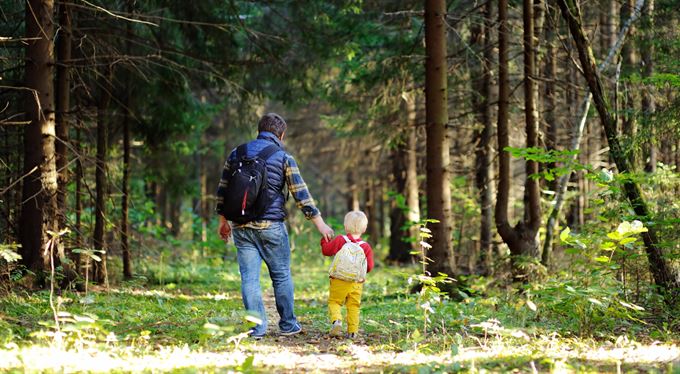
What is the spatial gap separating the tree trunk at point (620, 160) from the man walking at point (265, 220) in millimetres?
3553

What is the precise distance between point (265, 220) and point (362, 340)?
4.99 ft

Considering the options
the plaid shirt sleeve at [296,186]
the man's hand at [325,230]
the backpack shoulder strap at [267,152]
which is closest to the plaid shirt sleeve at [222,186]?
the backpack shoulder strap at [267,152]

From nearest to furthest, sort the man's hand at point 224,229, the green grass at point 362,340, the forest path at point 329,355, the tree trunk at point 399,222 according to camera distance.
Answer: the green grass at point 362,340 → the forest path at point 329,355 → the man's hand at point 224,229 → the tree trunk at point 399,222

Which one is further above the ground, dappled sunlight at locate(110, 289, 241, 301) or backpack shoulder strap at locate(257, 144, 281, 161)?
backpack shoulder strap at locate(257, 144, 281, 161)

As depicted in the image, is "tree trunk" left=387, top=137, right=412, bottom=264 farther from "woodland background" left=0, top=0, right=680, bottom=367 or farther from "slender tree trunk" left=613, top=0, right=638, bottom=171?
"slender tree trunk" left=613, top=0, right=638, bottom=171

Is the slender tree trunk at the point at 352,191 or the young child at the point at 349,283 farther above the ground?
the young child at the point at 349,283

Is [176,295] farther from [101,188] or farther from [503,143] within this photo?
[503,143]

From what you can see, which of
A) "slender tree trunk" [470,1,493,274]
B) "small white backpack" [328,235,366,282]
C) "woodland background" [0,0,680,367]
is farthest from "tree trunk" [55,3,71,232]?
"slender tree trunk" [470,1,493,274]

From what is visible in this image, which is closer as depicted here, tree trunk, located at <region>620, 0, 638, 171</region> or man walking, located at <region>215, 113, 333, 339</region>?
man walking, located at <region>215, 113, 333, 339</region>

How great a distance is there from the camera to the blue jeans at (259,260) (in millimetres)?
6625

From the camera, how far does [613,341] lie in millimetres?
6074

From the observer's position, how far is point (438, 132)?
9.75 metres

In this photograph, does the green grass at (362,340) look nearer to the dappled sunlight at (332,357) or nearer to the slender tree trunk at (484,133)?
the dappled sunlight at (332,357)

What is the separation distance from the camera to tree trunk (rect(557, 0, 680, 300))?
744 centimetres
